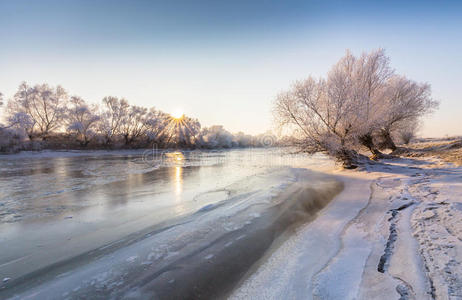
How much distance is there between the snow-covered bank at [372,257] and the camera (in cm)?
195

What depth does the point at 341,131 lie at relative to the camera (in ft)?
34.1

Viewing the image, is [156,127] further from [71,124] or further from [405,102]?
[405,102]

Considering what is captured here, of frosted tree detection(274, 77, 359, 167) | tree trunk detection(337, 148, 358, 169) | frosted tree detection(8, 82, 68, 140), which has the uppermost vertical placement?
frosted tree detection(8, 82, 68, 140)

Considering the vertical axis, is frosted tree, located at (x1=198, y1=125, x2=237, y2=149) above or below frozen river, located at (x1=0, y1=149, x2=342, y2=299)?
above

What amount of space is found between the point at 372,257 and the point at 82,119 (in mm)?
44646

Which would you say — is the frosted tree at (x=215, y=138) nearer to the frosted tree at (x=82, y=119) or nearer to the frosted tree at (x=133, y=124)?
the frosted tree at (x=133, y=124)

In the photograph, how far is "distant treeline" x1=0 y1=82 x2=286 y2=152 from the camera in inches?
1029

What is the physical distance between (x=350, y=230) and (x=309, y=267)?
146 cm

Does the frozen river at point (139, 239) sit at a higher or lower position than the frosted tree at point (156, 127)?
lower

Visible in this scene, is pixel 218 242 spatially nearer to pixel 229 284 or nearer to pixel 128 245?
pixel 229 284

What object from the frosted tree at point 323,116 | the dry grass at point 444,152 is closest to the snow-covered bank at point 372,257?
the frosted tree at point 323,116

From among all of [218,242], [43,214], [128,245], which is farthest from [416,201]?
[43,214]

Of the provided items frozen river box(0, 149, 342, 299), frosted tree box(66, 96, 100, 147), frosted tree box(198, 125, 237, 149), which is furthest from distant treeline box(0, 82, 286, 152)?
frozen river box(0, 149, 342, 299)

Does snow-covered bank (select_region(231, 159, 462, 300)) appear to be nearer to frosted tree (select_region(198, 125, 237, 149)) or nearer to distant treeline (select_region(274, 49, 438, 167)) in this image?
distant treeline (select_region(274, 49, 438, 167))
